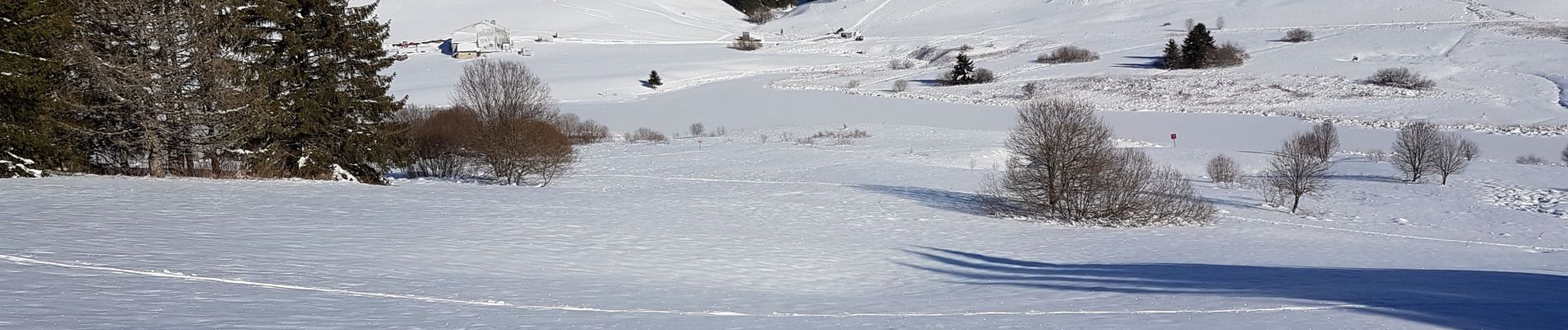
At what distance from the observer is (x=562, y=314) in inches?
382

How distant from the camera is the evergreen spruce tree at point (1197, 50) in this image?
227 feet

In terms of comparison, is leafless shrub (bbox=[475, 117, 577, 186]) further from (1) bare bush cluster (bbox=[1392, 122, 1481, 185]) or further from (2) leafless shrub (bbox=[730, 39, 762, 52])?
(2) leafless shrub (bbox=[730, 39, 762, 52])

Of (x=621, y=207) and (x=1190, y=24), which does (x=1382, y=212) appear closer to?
(x=621, y=207)

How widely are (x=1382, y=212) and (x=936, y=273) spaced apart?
16.6 meters

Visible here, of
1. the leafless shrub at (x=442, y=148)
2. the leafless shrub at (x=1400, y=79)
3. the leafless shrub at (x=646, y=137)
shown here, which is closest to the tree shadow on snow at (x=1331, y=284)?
the leafless shrub at (x=442, y=148)

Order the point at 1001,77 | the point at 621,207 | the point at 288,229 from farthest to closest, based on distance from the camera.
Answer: the point at 1001,77 < the point at 621,207 < the point at 288,229

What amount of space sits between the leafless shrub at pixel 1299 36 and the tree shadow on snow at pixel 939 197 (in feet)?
201

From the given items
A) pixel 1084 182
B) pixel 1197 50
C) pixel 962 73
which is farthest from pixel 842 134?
pixel 1197 50

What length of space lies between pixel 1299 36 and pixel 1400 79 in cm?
2203

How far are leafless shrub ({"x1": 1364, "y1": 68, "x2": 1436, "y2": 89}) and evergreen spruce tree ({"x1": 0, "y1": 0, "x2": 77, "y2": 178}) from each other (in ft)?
207

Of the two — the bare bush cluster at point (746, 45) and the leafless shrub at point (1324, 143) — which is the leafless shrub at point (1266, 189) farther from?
the bare bush cluster at point (746, 45)

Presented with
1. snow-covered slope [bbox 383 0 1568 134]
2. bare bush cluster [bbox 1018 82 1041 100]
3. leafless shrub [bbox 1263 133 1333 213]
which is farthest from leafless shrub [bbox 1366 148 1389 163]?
bare bush cluster [bbox 1018 82 1041 100]

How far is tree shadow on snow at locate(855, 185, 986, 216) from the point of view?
26016 mm

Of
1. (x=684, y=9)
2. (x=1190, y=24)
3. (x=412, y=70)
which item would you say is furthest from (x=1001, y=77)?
(x=684, y=9)
